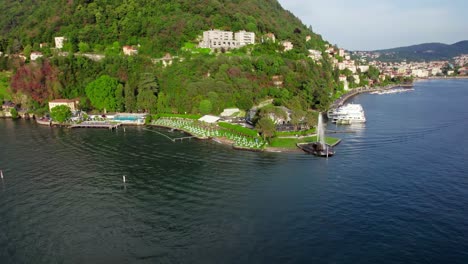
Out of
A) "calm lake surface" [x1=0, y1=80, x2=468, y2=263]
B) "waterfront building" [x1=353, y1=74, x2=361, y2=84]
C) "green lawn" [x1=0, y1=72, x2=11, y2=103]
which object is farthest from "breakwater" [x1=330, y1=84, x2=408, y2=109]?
"green lawn" [x1=0, y1=72, x2=11, y2=103]

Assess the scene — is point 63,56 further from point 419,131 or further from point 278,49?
point 419,131

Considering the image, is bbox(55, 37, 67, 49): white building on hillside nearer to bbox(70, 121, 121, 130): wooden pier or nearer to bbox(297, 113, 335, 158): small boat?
bbox(70, 121, 121, 130): wooden pier

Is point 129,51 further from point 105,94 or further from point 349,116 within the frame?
point 349,116

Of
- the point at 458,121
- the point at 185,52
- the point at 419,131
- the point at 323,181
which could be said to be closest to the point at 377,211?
the point at 323,181

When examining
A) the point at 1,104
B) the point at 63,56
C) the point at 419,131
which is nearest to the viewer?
the point at 419,131

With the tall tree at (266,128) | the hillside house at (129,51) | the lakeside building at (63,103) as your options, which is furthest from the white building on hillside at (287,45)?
the lakeside building at (63,103)

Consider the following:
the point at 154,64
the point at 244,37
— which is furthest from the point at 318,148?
the point at 244,37

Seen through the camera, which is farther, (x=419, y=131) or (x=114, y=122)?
(x=114, y=122)

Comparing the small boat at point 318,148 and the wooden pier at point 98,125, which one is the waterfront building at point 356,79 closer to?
the small boat at point 318,148
